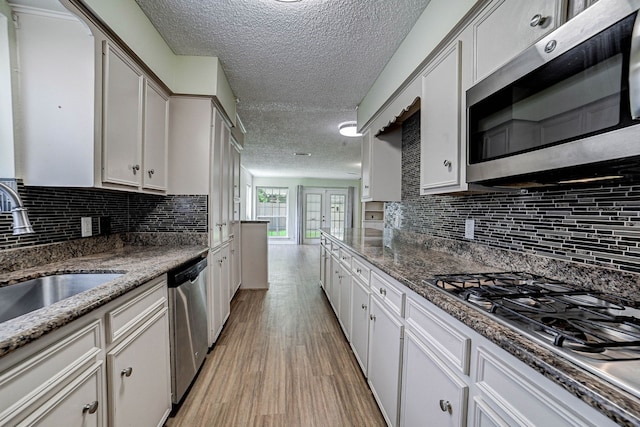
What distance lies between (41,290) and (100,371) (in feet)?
2.02

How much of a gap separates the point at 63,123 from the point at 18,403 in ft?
4.08

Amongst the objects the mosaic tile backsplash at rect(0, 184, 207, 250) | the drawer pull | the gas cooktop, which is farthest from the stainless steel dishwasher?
the gas cooktop

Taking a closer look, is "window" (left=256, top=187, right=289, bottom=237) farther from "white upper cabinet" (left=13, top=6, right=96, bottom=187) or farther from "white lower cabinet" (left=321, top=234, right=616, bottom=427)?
"white upper cabinet" (left=13, top=6, right=96, bottom=187)

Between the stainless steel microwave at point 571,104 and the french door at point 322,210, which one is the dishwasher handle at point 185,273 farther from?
the french door at point 322,210

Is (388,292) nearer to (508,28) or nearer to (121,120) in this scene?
(508,28)

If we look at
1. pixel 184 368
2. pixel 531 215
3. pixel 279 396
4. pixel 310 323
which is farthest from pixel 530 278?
pixel 310 323

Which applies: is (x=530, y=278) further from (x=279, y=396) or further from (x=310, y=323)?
(x=310, y=323)

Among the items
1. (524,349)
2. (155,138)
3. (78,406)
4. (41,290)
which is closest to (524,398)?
(524,349)

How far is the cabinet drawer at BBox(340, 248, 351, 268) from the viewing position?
2219mm

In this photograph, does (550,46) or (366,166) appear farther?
(366,166)

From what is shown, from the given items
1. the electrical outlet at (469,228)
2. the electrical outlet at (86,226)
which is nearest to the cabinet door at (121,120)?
the electrical outlet at (86,226)

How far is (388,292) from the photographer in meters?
1.39

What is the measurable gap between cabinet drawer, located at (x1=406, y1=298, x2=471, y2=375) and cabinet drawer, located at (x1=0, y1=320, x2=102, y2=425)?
3.88ft

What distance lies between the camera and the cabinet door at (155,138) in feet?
5.98
